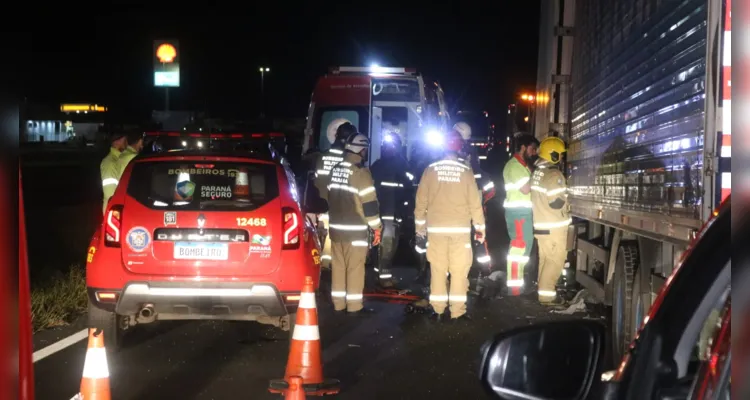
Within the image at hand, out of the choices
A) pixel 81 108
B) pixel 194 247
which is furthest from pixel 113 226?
pixel 81 108

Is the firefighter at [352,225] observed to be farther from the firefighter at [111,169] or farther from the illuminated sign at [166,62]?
the illuminated sign at [166,62]

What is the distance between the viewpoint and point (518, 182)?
11.1 metres

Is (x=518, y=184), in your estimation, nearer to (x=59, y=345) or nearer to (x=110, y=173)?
(x=110, y=173)

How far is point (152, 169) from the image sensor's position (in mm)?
7805

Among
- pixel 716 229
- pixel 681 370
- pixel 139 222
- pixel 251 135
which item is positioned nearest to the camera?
pixel 716 229

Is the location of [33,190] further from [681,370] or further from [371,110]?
[681,370]

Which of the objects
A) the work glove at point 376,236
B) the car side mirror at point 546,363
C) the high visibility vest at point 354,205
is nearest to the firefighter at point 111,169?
the high visibility vest at point 354,205

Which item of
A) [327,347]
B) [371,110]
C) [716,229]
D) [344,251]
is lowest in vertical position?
[327,347]

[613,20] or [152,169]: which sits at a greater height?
[613,20]

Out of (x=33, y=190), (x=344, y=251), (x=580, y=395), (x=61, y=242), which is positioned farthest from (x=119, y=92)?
(x=580, y=395)

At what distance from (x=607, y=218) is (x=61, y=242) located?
33.6 feet

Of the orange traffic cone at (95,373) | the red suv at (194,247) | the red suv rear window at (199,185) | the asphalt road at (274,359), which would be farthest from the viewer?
the red suv rear window at (199,185)

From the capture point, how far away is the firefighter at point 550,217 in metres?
10.6

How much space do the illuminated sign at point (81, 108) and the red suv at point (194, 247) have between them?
6932 cm
